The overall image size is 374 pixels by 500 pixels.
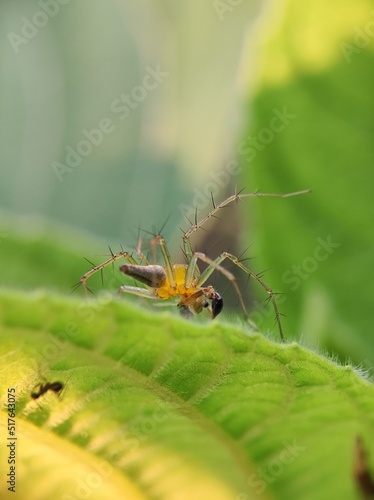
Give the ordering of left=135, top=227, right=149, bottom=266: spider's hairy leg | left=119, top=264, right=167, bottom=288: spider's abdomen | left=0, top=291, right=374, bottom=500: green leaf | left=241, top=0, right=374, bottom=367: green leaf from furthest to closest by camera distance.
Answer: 1. left=135, top=227, right=149, bottom=266: spider's hairy leg
2. left=119, top=264, right=167, bottom=288: spider's abdomen
3. left=241, top=0, right=374, bottom=367: green leaf
4. left=0, top=291, right=374, bottom=500: green leaf

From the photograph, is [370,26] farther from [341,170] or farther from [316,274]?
[316,274]

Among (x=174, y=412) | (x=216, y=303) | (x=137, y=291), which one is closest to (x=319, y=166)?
(x=216, y=303)

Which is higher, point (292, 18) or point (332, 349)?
point (292, 18)

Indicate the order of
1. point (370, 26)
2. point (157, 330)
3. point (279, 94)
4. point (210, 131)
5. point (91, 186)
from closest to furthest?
point (157, 330) → point (370, 26) → point (279, 94) → point (210, 131) → point (91, 186)

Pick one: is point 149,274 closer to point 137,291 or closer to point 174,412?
point 137,291

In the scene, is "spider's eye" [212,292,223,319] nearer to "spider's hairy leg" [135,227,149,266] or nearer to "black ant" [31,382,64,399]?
"spider's hairy leg" [135,227,149,266]

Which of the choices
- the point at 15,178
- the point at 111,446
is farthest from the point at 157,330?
the point at 15,178

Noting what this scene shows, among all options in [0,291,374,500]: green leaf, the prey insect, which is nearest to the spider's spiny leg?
the prey insect
